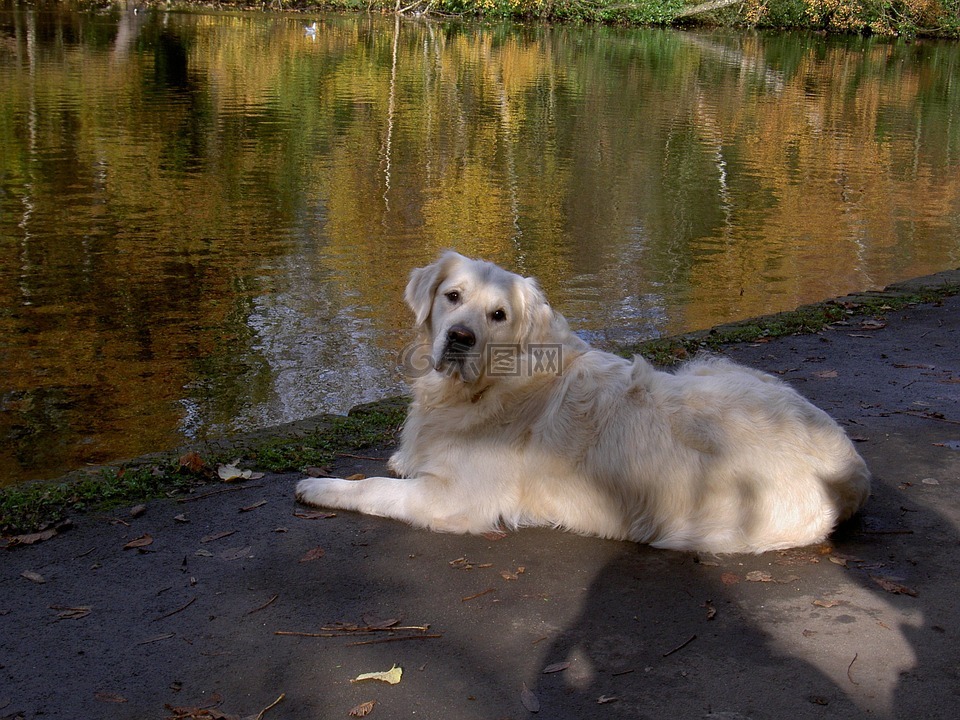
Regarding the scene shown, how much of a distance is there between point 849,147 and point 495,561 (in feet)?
75.4

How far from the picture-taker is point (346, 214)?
47.9 feet

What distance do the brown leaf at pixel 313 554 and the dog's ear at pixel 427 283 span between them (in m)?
1.39

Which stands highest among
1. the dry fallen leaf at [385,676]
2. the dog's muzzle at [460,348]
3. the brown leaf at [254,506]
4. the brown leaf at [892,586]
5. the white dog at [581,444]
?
the dog's muzzle at [460,348]

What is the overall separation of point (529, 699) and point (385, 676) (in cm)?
58

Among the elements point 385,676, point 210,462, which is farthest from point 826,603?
point 210,462

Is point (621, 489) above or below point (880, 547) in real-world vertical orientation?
above

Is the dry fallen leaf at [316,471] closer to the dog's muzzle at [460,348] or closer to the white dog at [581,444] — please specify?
the white dog at [581,444]

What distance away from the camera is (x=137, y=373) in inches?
339

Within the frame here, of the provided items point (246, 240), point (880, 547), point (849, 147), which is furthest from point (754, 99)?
point (880, 547)

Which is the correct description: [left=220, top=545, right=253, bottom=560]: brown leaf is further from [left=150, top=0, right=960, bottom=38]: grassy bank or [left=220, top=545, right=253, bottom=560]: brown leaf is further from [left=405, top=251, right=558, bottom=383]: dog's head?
[left=150, top=0, right=960, bottom=38]: grassy bank

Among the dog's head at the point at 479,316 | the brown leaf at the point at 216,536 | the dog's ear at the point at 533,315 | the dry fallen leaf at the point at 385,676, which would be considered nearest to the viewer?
the dry fallen leaf at the point at 385,676

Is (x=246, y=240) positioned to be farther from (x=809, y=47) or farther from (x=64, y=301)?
(x=809, y=47)

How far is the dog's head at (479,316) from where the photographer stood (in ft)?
16.0

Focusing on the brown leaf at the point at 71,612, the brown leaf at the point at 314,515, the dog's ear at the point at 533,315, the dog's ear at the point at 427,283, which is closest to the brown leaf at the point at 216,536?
the brown leaf at the point at 314,515
